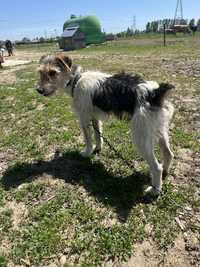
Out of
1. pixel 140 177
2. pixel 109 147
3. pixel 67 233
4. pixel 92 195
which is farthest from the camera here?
pixel 109 147

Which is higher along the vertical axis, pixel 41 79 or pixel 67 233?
pixel 41 79

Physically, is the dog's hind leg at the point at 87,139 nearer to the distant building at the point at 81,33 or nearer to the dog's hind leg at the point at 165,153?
the dog's hind leg at the point at 165,153

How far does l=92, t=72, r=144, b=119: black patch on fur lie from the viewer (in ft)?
14.5

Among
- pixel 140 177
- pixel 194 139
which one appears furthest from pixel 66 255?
pixel 194 139

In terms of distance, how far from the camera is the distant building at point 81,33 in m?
46.1

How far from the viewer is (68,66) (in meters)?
5.14

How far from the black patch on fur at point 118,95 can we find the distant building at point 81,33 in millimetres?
42445

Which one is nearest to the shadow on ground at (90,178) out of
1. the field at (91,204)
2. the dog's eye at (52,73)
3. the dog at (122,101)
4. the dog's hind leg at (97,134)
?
the field at (91,204)

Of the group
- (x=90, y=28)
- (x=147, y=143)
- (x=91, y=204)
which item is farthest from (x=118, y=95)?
(x=90, y=28)

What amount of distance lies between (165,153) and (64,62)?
218 cm

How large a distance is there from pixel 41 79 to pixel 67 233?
2.60 m

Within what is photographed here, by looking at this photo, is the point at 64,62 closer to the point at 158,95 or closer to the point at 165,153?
the point at 158,95

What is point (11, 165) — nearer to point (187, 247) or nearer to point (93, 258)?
point (93, 258)

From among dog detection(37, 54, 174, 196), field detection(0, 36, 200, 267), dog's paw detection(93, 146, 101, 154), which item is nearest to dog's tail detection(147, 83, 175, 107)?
Result: dog detection(37, 54, 174, 196)
